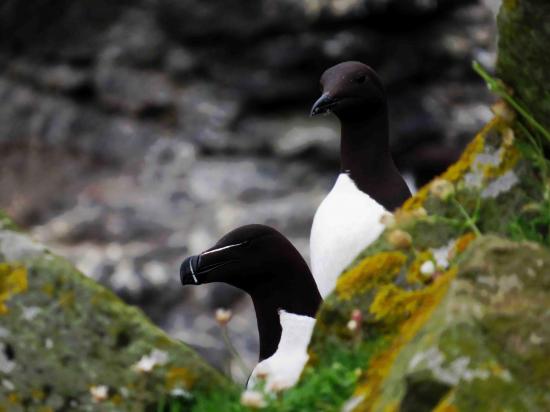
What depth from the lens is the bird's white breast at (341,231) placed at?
5.59 m

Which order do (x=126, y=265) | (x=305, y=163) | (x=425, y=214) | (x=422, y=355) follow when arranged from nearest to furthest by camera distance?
(x=422, y=355) → (x=425, y=214) → (x=126, y=265) → (x=305, y=163)

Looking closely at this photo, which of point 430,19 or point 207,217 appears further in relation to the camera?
point 430,19

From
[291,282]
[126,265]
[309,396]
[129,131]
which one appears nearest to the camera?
[309,396]

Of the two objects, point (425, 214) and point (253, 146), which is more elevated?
point (425, 214)

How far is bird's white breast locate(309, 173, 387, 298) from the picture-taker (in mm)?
5590

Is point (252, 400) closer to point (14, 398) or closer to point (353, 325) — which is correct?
point (353, 325)

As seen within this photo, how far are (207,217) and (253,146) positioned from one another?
1.45 metres

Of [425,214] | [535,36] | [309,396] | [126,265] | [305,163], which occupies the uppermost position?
[535,36]

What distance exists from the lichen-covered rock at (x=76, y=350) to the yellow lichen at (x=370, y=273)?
23.0 inches

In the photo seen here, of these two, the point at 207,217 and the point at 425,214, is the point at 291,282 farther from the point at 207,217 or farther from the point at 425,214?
the point at 207,217

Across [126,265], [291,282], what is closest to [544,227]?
[291,282]

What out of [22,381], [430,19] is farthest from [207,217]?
[22,381]

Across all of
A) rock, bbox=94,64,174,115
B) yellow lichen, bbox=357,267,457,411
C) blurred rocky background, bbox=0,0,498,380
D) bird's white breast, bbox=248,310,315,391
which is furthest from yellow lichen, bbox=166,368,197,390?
rock, bbox=94,64,174,115

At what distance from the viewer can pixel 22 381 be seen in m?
4.05
